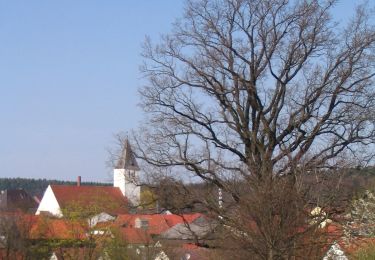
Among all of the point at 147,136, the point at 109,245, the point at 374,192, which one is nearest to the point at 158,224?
the point at 109,245

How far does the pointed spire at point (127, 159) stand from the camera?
72.8ft

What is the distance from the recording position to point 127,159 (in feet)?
74.4

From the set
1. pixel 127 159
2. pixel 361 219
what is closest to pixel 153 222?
pixel 127 159

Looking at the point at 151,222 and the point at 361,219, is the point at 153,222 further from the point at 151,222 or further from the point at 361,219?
the point at 361,219

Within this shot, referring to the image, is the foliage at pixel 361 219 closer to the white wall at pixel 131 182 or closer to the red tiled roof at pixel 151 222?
the white wall at pixel 131 182

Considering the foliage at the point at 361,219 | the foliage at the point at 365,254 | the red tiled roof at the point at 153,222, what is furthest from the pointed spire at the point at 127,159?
the red tiled roof at the point at 153,222

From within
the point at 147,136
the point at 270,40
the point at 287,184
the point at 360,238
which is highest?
the point at 270,40

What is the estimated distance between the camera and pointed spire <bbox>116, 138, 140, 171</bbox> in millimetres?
22178

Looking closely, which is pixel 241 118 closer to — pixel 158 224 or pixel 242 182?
pixel 242 182

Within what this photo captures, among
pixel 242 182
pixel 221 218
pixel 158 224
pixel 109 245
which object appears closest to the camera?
pixel 242 182

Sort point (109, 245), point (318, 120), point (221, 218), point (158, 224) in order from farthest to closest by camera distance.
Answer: point (158, 224)
point (109, 245)
point (318, 120)
point (221, 218)

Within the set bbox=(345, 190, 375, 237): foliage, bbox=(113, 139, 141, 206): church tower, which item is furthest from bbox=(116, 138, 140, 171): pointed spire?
bbox=(345, 190, 375, 237): foliage

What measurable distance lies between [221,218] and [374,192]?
413cm

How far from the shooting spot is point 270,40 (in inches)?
864
